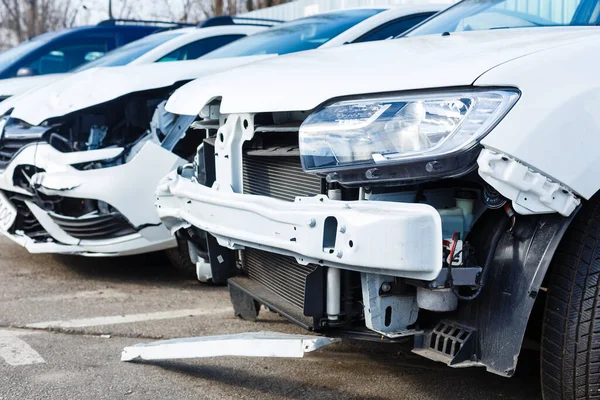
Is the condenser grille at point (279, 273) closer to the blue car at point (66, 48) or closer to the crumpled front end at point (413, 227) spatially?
the crumpled front end at point (413, 227)

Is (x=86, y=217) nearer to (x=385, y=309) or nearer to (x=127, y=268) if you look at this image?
(x=127, y=268)

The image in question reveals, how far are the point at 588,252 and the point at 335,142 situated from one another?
0.82 m

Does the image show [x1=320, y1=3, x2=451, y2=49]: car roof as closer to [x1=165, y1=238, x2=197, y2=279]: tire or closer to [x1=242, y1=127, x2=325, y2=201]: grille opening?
[x1=165, y1=238, x2=197, y2=279]: tire

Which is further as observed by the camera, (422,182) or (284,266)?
(284,266)

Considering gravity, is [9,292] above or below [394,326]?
below

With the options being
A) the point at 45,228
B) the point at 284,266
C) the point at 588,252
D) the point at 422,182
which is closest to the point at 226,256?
the point at 284,266

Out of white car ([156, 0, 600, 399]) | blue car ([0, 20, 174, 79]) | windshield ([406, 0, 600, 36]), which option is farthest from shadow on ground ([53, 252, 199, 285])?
blue car ([0, 20, 174, 79])

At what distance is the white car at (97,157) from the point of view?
15.1 feet

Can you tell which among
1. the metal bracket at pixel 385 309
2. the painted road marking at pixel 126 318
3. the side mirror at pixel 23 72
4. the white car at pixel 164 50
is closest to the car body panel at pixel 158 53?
the white car at pixel 164 50

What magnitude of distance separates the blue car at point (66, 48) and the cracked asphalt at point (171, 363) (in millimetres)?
4502

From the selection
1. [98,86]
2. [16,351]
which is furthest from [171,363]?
[98,86]

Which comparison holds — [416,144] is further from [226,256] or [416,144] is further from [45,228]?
[45,228]

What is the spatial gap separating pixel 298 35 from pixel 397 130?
353 cm

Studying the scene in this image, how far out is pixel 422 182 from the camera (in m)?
2.42
